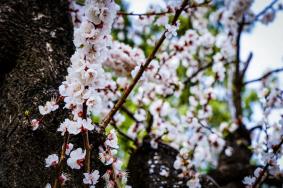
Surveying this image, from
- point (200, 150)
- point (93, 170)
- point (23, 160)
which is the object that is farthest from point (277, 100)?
point (23, 160)

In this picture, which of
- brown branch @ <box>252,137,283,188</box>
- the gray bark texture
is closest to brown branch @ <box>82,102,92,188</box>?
the gray bark texture

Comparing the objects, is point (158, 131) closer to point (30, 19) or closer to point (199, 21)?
point (30, 19)

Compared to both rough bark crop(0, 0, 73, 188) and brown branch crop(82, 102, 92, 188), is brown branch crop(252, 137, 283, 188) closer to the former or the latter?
brown branch crop(82, 102, 92, 188)

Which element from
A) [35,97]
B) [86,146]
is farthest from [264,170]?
[35,97]

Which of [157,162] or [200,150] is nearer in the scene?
[157,162]

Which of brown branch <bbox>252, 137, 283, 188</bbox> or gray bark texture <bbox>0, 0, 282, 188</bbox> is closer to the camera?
gray bark texture <bbox>0, 0, 282, 188</bbox>

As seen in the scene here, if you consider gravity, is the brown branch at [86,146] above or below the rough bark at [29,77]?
below

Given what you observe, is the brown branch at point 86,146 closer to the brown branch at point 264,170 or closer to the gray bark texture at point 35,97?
the gray bark texture at point 35,97

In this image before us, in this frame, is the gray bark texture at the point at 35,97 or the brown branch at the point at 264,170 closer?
the gray bark texture at the point at 35,97

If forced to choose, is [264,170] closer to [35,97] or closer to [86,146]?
[86,146]

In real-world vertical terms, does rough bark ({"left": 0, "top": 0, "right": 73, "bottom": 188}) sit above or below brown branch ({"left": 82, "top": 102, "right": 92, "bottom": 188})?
above

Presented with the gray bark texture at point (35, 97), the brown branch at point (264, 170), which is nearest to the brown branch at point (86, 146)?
the gray bark texture at point (35, 97)
